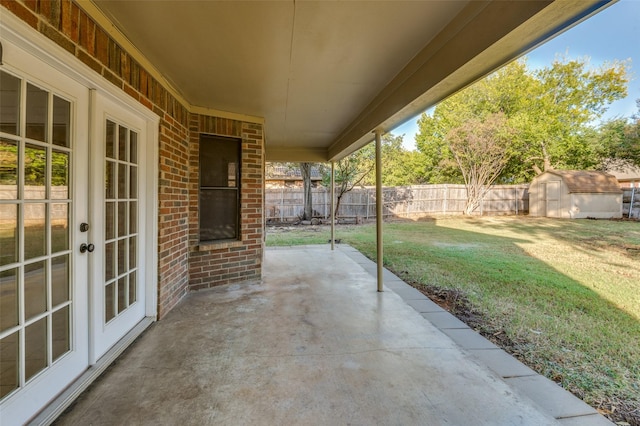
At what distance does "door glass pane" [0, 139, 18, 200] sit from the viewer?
1354mm

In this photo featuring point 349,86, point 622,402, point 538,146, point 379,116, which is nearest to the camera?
point 622,402

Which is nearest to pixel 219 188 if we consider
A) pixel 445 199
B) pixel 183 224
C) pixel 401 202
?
pixel 183 224

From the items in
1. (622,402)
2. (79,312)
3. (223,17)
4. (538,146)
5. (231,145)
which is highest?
(538,146)

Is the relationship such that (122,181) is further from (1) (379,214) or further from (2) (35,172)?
(1) (379,214)

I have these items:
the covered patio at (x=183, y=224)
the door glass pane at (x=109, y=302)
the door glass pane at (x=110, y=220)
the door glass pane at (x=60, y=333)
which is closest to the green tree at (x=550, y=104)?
the covered patio at (x=183, y=224)

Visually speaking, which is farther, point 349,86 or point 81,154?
point 349,86

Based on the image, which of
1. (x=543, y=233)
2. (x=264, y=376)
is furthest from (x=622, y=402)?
(x=543, y=233)

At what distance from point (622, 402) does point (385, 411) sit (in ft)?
5.05

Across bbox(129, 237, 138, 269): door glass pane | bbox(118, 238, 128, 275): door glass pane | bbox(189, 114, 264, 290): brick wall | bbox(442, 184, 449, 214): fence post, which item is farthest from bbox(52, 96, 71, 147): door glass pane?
bbox(442, 184, 449, 214): fence post

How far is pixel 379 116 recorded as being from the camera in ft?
10.9

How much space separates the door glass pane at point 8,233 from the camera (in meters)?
1.36

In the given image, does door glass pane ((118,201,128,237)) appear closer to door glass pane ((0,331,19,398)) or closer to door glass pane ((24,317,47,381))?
door glass pane ((24,317,47,381))

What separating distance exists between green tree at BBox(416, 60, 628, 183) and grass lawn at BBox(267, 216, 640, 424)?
8596 mm

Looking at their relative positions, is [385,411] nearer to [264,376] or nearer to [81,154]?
[264,376]
